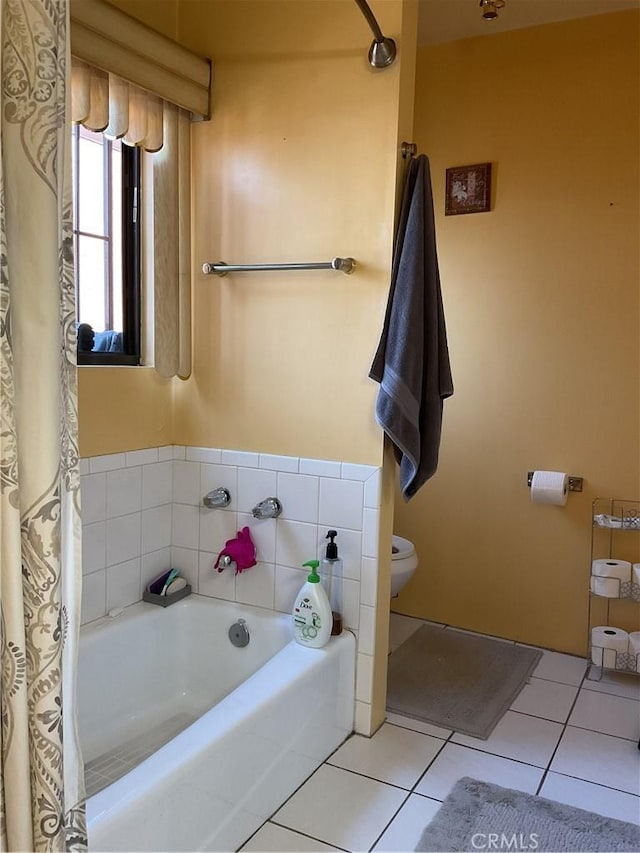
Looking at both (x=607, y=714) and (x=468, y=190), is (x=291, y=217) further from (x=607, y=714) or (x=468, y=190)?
(x=607, y=714)

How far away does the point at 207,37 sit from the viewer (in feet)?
7.72

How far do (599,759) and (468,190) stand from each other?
88.9 inches

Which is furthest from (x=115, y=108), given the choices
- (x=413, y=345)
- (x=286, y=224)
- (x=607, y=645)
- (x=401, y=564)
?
(x=607, y=645)

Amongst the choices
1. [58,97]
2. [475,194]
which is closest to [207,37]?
[475,194]

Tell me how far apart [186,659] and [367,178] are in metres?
1.69

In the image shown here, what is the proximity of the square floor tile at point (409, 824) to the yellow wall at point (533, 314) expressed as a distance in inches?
51.5

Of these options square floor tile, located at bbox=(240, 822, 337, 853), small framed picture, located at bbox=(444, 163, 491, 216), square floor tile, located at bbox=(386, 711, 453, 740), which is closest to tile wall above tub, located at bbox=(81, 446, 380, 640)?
square floor tile, located at bbox=(386, 711, 453, 740)

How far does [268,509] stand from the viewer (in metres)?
2.33

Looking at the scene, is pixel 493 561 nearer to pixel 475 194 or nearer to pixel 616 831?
pixel 616 831

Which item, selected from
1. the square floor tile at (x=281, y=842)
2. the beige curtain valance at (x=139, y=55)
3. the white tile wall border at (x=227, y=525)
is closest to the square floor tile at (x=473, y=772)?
the white tile wall border at (x=227, y=525)

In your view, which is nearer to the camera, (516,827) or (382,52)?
(516,827)

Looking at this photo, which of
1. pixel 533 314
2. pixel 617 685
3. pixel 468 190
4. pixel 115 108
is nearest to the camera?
pixel 115 108

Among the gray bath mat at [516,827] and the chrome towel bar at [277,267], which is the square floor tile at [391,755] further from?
the chrome towel bar at [277,267]

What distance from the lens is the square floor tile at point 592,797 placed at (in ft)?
6.30
